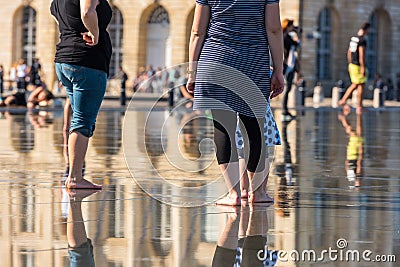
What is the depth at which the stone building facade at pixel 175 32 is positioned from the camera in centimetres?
4978

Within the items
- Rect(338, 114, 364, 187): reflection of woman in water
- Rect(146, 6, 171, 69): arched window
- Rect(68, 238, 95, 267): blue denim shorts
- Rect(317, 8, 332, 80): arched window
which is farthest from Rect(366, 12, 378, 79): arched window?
Rect(68, 238, 95, 267): blue denim shorts

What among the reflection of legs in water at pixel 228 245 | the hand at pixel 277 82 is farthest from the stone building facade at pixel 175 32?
the reflection of legs in water at pixel 228 245

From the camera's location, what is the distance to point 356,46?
25016mm

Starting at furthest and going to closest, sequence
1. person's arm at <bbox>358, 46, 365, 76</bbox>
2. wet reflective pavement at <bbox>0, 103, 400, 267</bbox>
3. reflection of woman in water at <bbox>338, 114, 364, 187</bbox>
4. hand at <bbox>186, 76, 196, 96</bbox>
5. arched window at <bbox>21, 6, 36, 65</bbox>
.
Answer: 1. arched window at <bbox>21, 6, 36, 65</bbox>
2. person's arm at <bbox>358, 46, 365, 76</bbox>
3. reflection of woman in water at <bbox>338, 114, 364, 187</bbox>
4. hand at <bbox>186, 76, 196, 96</bbox>
5. wet reflective pavement at <bbox>0, 103, 400, 267</bbox>

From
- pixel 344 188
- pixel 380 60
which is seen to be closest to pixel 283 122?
pixel 344 188

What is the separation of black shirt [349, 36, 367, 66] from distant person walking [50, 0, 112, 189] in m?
15.9

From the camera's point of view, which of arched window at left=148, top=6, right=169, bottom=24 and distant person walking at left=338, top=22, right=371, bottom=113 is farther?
arched window at left=148, top=6, right=169, bottom=24

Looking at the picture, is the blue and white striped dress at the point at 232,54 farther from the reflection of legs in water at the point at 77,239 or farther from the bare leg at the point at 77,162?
the bare leg at the point at 77,162

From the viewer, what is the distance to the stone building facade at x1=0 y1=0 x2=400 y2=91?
49781 millimetres

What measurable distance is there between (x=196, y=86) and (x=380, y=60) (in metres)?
44.9

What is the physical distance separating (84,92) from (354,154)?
16.8 feet

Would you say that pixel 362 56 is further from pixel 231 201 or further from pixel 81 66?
pixel 231 201

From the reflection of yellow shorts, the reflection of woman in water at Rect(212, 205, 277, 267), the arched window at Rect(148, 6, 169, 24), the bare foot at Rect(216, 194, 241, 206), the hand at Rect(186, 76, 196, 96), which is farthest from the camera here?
the arched window at Rect(148, 6, 169, 24)

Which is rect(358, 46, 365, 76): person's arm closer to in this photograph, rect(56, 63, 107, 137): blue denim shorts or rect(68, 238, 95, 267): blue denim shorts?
rect(56, 63, 107, 137): blue denim shorts
